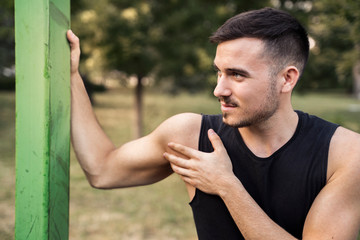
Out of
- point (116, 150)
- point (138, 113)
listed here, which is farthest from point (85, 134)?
point (138, 113)

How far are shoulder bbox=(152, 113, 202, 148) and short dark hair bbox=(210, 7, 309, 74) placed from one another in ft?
1.44

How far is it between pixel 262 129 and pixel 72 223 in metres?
4.05

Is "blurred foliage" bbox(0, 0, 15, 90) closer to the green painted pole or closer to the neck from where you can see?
the green painted pole

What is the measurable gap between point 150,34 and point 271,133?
637 centimetres

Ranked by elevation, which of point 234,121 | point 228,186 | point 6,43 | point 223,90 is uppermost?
point 6,43

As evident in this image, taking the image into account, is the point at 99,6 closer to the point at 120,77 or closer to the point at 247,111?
the point at 120,77

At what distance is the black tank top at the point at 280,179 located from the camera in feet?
5.96

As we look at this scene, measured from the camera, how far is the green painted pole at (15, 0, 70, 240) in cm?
149

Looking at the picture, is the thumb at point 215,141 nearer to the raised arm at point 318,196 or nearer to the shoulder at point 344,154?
the raised arm at point 318,196

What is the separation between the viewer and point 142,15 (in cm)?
775

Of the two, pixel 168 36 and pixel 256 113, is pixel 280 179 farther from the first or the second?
pixel 168 36

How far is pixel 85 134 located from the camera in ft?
6.55

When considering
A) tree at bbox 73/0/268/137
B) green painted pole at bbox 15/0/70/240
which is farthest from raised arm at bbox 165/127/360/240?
tree at bbox 73/0/268/137

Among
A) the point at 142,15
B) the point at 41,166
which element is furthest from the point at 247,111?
the point at 142,15
